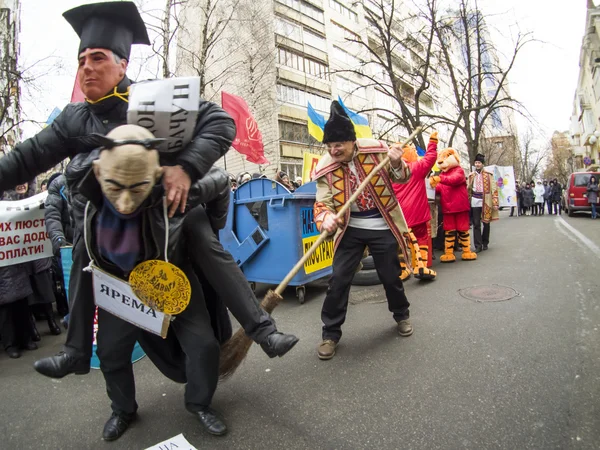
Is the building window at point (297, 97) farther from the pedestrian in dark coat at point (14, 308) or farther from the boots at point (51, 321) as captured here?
the pedestrian in dark coat at point (14, 308)

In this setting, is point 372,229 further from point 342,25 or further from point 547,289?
point 342,25

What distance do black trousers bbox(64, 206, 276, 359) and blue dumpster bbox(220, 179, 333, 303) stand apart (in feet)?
9.33

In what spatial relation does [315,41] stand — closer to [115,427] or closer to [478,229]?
[478,229]

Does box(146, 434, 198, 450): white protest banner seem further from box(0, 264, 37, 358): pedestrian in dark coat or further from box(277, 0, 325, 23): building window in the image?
box(277, 0, 325, 23): building window

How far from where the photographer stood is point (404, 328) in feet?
11.5

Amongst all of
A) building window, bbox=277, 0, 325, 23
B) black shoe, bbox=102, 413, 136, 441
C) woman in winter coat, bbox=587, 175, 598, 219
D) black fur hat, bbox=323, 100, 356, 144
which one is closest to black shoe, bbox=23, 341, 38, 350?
black shoe, bbox=102, 413, 136, 441

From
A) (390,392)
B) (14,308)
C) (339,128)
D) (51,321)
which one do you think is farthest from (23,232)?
(390,392)

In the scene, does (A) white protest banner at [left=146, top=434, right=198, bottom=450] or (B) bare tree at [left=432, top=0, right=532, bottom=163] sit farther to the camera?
(B) bare tree at [left=432, top=0, right=532, bottom=163]

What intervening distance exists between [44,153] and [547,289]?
16.8 feet

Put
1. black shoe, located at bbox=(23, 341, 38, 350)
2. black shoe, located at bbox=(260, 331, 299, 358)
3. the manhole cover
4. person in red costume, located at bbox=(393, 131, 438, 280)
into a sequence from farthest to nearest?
1. person in red costume, located at bbox=(393, 131, 438, 280)
2. the manhole cover
3. black shoe, located at bbox=(23, 341, 38, 350)
4. black shoe, located at bbox=(260, 331, 299, 358)

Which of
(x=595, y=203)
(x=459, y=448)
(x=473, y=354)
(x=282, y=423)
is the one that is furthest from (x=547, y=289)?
(x=595, y=203)

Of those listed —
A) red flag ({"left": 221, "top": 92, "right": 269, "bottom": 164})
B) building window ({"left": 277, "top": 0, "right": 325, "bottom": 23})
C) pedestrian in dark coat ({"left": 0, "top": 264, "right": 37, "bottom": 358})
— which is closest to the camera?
pedestrian in dark coat ({"left": 0, "top": 264, "right": 37, "bottom": 358})

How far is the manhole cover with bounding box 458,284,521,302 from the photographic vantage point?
4.41m

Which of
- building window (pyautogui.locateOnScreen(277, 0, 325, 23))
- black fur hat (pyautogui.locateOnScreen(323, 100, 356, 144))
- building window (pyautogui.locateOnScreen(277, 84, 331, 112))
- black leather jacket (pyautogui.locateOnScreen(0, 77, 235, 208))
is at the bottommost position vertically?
black leather jacket (pyautogui.locateOnScreen(0, 77, 235, 208))
